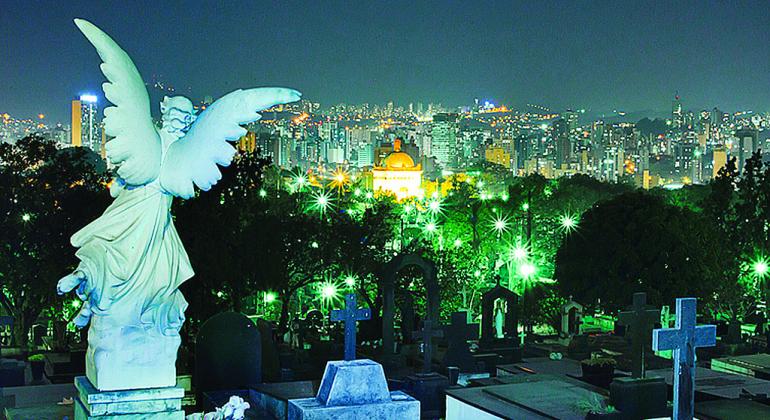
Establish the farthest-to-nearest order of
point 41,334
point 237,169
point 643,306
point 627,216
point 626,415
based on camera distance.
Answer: point 627,216
point 41,334
point 237,169
point 643,306
point 626,415

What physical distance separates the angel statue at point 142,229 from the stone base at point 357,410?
125cm

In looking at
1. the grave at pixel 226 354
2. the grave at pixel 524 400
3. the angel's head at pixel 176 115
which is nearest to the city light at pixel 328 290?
the grave at pixel 524 400

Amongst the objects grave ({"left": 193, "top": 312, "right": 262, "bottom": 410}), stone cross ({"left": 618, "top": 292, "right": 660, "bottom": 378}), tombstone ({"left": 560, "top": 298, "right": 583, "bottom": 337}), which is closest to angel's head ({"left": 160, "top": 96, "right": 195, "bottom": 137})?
grave ({"left": 193, "top": 312, "right": 262, "bottom": 410})

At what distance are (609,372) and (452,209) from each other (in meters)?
34.2

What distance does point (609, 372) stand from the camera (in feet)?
55.5

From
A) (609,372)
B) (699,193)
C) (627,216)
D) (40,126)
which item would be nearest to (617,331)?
(627,216)

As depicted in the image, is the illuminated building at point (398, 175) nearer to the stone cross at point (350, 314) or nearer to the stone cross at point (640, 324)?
the stone cross at point (640, 324)

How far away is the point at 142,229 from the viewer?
357 inches

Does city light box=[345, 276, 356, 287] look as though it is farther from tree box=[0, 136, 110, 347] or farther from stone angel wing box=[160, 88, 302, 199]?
stone angel wing box=[160, 88, 302, 199]

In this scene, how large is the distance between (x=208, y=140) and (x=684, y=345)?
4536mm

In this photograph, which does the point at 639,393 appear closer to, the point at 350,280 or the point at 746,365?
the point at 746,365

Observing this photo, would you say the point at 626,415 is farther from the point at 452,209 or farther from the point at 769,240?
the point at 452,209

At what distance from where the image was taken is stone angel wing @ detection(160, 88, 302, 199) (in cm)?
917

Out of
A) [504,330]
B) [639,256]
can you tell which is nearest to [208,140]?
[504,330]
